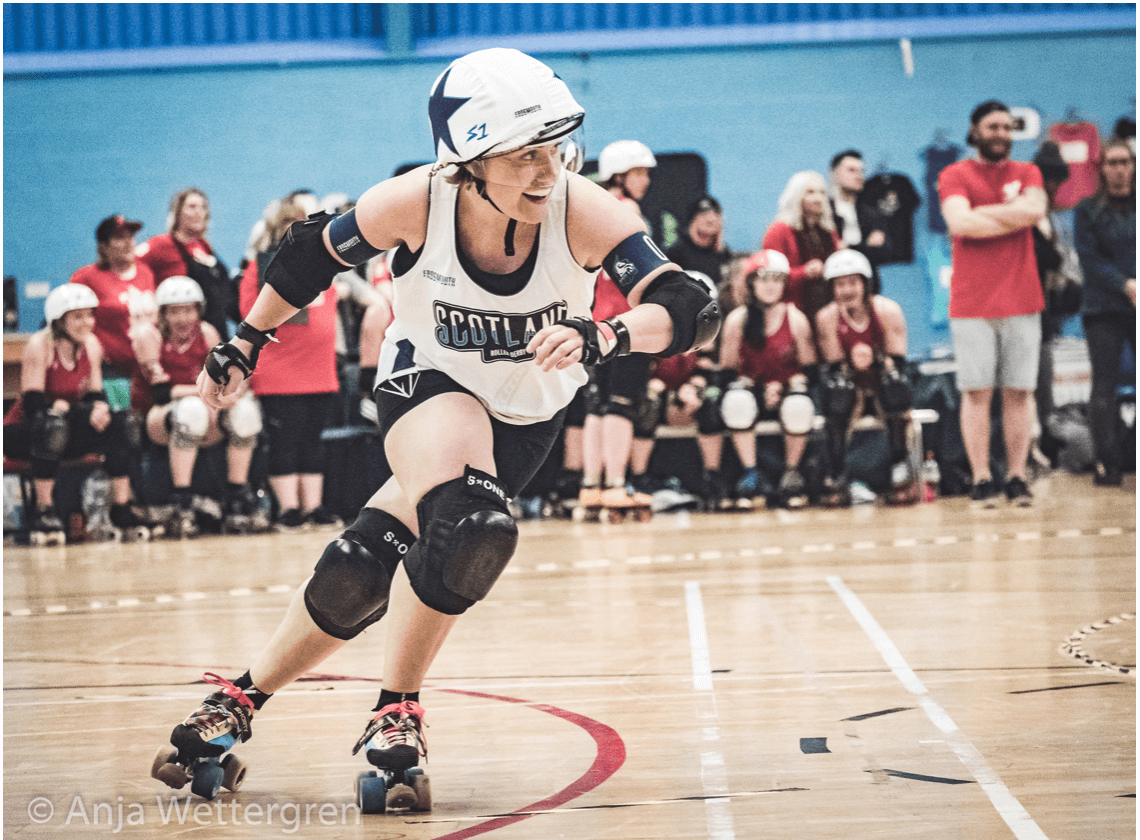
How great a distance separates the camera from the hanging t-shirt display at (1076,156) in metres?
8.95

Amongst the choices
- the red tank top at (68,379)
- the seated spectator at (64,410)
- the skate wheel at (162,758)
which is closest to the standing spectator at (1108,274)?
the seated spectator at (64,410)

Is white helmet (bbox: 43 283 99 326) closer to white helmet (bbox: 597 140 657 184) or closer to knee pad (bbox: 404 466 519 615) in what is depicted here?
white helmet (bbox: 597 140 657 184)

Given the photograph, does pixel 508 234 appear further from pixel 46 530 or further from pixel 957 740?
pixel 46 530

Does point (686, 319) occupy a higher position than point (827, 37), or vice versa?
point (827, 37)

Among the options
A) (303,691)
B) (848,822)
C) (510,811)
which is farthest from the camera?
(303,691)

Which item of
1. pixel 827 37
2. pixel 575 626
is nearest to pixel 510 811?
pixel 575 626

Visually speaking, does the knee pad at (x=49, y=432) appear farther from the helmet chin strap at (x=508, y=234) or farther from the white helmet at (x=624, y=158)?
the helmet chin strap at (x=508, y=234)

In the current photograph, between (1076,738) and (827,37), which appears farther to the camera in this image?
(827,37)

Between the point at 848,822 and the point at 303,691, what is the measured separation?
1.44m

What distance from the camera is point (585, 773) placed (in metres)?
2.15

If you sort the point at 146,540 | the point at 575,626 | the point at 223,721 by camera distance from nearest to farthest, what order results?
1. the point at 223,721
2. the point at 575,626
3. the point at 146,540

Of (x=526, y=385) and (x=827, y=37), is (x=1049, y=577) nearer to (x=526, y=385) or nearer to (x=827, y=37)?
(x=526, y=385)

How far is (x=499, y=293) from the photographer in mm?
2174

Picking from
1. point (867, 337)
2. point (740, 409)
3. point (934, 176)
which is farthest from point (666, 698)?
point (934, 176)
